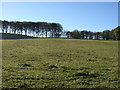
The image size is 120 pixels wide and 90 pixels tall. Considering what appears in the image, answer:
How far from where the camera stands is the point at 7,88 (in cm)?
A: 748

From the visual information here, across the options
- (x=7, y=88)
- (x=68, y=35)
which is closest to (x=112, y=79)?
(x=7, y=88)

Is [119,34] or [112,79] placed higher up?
[119,34]

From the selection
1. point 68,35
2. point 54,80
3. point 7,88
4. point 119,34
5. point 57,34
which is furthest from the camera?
point 68,35

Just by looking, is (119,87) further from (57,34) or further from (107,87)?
(57,34)

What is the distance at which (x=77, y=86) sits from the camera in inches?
312

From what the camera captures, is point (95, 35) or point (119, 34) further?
point (95, 35)

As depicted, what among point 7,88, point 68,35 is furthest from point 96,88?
point 68,35

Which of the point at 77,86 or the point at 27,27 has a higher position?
the point at 27,27

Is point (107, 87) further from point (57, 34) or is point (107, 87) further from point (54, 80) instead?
point (57, 34)

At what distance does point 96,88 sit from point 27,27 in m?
143

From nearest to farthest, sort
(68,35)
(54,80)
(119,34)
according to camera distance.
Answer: (54,80)
(119,34)
(68,35)

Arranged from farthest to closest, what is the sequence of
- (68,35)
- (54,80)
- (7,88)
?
1. (68,35)
2. (54,80)
3. (7,88)

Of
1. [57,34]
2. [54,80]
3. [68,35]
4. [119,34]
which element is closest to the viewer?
[54,80]

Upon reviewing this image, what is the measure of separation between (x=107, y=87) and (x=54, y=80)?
2963mm
